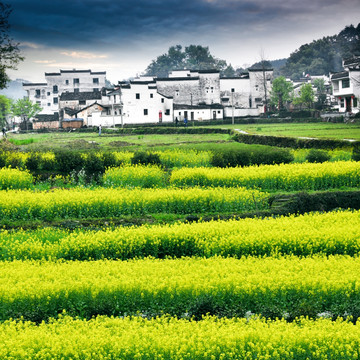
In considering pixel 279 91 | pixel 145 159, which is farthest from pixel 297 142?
pixel 279 91

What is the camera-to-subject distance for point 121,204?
16.8 m

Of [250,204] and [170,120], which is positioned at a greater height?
[170,120]

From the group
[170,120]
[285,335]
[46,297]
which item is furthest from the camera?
[170,120]

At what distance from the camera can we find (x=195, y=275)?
941 centimetres

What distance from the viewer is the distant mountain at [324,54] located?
110900mm

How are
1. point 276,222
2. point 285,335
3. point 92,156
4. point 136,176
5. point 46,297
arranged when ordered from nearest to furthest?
point 285,335 → point 46,297 → point 276,222 → point 136,176 → point 92,156

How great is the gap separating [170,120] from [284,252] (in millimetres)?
71997

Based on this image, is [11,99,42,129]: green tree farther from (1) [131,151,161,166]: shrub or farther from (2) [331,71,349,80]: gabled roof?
(1) [131,151,161,166]: shrub

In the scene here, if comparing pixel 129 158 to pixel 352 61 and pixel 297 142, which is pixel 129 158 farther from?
pixel 352 61

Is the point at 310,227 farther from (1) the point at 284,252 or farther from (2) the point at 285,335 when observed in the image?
(2) the point at 285,335

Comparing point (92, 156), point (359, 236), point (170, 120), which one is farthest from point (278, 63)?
point (359, 236)

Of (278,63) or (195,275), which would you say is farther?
(278,63)

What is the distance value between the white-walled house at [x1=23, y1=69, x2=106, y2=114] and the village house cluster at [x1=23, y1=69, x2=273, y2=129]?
221mm

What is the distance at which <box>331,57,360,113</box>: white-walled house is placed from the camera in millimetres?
62562
